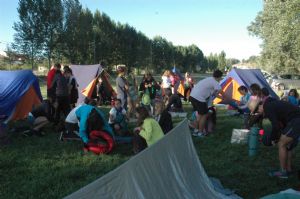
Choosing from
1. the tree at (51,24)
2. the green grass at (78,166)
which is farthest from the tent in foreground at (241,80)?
the tree at (51,24)

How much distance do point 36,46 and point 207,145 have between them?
1648 inches

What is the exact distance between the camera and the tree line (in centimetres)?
4600

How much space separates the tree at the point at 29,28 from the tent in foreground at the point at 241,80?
35.8 m

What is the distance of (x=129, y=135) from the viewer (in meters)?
8.84

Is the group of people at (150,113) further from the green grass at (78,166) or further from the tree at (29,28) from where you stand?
the tree at (29,28)

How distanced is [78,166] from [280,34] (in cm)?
2155

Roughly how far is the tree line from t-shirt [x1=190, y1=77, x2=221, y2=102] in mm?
40523

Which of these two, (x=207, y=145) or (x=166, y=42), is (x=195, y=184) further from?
(x=166, y=42)

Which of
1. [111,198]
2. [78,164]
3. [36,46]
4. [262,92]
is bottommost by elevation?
[78,164]

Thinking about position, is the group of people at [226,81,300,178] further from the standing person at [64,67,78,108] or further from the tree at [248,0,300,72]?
the tree at [248,0,300,72]

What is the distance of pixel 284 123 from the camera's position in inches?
233

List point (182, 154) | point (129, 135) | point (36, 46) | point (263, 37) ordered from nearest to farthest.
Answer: point (182, 154)
point (129, 135)
point (263, 37)
point (36, 46)

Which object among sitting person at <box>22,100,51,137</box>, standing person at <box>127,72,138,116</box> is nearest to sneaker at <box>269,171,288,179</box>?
sitting person at <box>22,100,51,137</box>

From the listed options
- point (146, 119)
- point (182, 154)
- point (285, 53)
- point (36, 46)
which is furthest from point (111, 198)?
point (36, 46)
